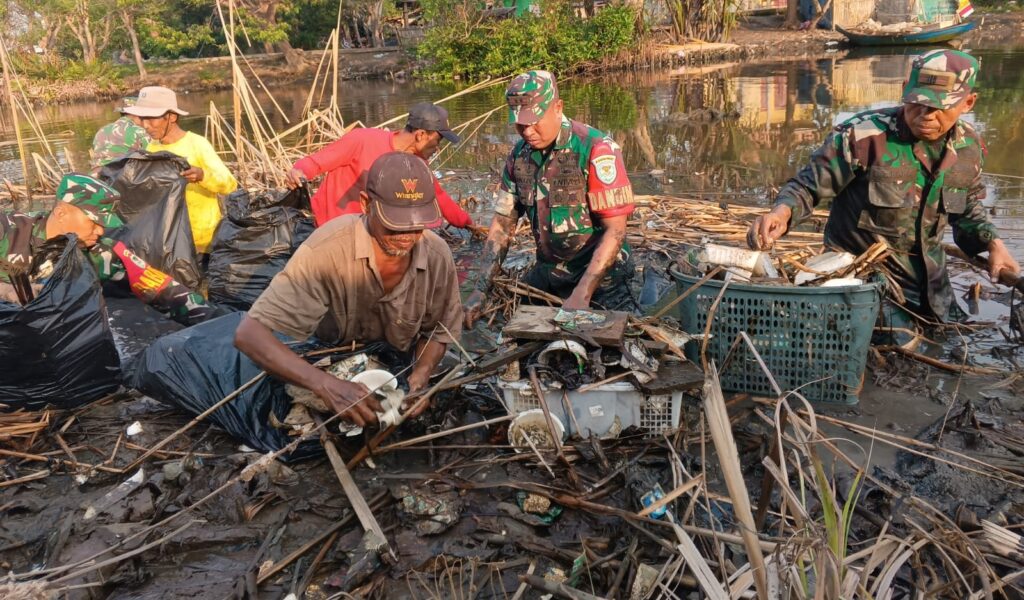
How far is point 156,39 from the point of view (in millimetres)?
26703

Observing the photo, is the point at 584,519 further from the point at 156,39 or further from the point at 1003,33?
the point at 156,39

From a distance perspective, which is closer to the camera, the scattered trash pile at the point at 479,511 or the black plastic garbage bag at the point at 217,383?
the scattered trash pile at the point at 479,511

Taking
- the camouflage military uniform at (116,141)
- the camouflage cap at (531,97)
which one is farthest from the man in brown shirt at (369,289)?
the camouflage military uniform at (116,141)

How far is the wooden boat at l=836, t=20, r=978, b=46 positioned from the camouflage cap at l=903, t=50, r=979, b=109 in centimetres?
2213

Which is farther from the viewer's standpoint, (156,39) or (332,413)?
(156,39)

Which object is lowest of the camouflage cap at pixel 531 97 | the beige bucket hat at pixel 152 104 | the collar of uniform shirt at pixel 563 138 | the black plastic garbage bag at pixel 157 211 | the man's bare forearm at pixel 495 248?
the man's bare forearm at pixel 495 248

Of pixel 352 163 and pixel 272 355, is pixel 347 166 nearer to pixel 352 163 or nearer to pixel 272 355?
pixel 352 163

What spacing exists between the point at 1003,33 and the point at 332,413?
27764mm

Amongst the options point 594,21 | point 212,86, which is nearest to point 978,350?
point 594,21

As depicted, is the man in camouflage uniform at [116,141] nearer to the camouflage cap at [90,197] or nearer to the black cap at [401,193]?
the camouflage cap at [90,197]

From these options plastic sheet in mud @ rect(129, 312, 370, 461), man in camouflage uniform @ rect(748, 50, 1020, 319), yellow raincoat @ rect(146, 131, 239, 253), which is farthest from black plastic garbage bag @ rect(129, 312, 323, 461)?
man in camouflage uniform @ rect(748, 50, 1020, 319)

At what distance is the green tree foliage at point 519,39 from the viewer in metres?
21.1

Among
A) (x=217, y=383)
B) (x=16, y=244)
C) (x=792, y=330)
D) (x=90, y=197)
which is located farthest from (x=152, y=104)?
(x=792, y=330)

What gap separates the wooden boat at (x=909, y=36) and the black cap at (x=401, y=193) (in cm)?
2417
